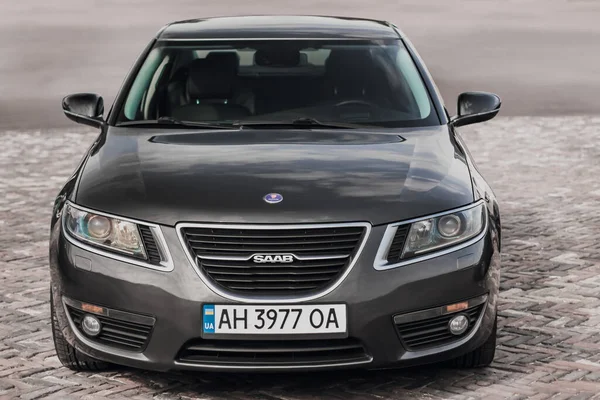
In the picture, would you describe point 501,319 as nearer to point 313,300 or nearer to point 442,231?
point 442,231

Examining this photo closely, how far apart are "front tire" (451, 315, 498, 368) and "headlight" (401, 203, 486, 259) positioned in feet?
1.82

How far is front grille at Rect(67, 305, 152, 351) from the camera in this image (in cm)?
516

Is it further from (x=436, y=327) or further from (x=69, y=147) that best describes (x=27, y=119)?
(x=436, y=327)

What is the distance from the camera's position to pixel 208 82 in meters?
6.93

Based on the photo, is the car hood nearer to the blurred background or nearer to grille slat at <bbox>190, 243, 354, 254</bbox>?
grille slat at <bbox>190, 243, 354, 254</bbox>

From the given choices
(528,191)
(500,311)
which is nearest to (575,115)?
(528,191)

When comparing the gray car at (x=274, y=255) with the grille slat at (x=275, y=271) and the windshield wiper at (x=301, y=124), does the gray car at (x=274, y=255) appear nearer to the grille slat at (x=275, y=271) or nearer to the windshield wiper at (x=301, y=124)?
the grille slat at (x=275, y=271)

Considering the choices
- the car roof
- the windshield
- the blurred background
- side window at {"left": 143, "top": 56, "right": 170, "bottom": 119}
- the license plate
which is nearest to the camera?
the license plate

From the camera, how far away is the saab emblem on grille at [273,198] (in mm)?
5172

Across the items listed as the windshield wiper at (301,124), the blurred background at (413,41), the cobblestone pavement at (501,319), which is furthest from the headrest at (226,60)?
the blurred background at (413,41)

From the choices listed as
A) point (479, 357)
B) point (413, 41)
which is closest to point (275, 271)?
point (479, 357)

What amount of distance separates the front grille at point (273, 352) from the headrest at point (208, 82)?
6.79 ft

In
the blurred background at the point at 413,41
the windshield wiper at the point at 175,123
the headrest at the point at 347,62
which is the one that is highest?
the headrest at the point at 347,62

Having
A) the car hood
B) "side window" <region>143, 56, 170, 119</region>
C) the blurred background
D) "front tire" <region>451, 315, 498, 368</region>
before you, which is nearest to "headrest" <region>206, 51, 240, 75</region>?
"side window" <region>143, 56, 170, 119</region>
